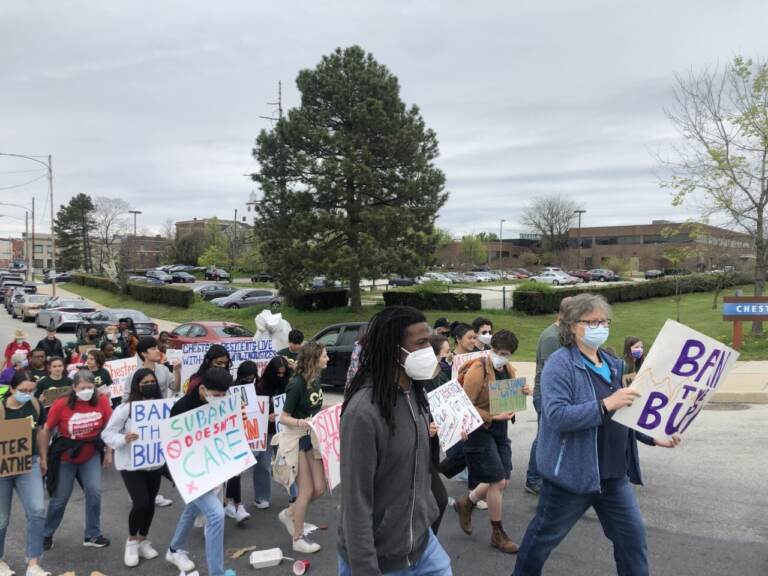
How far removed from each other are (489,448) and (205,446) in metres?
2.36

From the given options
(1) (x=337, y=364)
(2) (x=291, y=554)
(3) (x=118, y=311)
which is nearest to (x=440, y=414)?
(2) (x=291, y=554)

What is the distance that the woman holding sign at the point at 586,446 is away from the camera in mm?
3539

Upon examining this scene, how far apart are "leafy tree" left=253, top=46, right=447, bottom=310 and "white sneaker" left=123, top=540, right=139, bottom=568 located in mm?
19849

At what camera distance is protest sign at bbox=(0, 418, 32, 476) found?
16.0ft

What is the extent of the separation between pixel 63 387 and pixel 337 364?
7.41 m

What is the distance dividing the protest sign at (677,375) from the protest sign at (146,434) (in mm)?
3613

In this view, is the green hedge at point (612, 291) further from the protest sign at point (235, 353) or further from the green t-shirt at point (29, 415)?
the green t-shirt at point (29, 415)

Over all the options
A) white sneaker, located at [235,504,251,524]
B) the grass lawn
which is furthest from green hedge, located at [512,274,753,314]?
white sneaker, located at [235,504,251,524]

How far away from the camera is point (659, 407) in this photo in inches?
146

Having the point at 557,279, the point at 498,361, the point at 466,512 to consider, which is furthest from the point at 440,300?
the point at 557,279

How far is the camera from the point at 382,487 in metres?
2.66

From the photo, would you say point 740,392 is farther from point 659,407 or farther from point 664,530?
point 659,407

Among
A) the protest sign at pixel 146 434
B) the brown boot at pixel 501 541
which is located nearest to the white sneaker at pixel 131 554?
the protest sign at pixel 146 434

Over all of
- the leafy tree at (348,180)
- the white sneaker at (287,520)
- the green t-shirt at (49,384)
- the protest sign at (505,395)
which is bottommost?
the white sneaker at (287,520)
